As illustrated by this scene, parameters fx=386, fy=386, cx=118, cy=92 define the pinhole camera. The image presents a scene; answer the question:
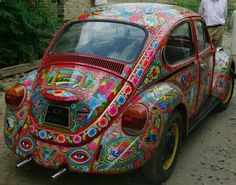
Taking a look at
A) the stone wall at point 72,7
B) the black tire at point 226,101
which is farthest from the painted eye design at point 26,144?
the stone wall at point 72,7

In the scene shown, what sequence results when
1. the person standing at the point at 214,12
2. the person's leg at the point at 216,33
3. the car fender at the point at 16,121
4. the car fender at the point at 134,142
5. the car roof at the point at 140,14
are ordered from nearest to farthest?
the car fender at the point at 134,142 < the car fender at the point at 16,121 < the car roof at the point at 140,14 < the person standing at the point at 214,12 < the person's leg at the point at 216,33

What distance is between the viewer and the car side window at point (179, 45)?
4.10 meters

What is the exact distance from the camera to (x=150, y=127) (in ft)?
11.2

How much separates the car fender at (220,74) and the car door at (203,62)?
8.3 inches

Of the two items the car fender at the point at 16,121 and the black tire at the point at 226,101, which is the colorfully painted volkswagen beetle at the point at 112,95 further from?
the black tire at the point at 226,101

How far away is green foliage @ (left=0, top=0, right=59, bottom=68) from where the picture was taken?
25.1 feet

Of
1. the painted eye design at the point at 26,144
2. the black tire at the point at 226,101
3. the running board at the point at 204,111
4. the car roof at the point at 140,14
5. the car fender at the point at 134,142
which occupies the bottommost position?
the black tire at the point at 226,101

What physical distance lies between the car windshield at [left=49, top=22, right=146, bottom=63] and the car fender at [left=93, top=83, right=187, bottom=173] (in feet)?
1.77

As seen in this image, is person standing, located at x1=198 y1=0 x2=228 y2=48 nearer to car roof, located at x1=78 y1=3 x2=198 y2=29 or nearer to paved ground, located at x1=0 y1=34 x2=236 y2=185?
paved ground, located at x1=0 y1=34 x2=236 y2=185

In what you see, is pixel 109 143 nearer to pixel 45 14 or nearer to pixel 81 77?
pixel 81 77

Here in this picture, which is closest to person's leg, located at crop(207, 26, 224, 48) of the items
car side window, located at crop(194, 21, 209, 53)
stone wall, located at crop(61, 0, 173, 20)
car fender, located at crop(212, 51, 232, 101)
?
car fender, located at crop(212, 51, 232, 101)

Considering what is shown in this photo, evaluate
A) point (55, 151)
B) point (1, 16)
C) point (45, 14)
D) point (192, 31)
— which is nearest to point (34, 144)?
point (55, 151)

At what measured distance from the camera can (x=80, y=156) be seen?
132 inches

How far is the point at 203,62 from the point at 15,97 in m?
2.34
